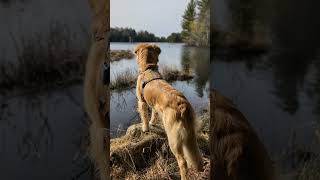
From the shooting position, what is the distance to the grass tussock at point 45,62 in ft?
11.8

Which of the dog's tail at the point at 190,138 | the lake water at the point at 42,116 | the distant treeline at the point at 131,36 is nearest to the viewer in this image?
the lake water at the point at 42,116

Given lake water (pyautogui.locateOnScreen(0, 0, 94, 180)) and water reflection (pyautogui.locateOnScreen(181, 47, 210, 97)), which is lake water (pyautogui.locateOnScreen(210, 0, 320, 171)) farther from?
water reflection (pyautogui.locateOnScreen(181, 47, 210, 97))

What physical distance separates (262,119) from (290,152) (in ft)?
1.11

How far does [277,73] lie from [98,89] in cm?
140

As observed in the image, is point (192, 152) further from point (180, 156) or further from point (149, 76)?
point (149, 76)

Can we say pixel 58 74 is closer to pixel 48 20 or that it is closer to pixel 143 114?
pixel 48 20

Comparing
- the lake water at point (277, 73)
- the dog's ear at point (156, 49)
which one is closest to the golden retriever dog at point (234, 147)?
the lake water at point (277, 73)

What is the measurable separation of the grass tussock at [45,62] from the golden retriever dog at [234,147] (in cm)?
111

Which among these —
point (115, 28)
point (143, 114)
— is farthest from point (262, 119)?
point (115, 28)

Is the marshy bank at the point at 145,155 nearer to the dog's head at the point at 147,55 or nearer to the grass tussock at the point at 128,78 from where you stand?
the dog's head at the point at 147,55

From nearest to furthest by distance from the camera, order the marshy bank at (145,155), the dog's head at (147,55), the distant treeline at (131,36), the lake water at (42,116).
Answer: the lake water at (42,116)
the marshy bank at (145,155)
the dog's head at (147,55)
the distant treeline at (131,36)

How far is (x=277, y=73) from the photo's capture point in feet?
12.0

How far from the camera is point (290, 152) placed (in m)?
3.69

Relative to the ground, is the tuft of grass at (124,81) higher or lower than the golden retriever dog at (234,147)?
higher
